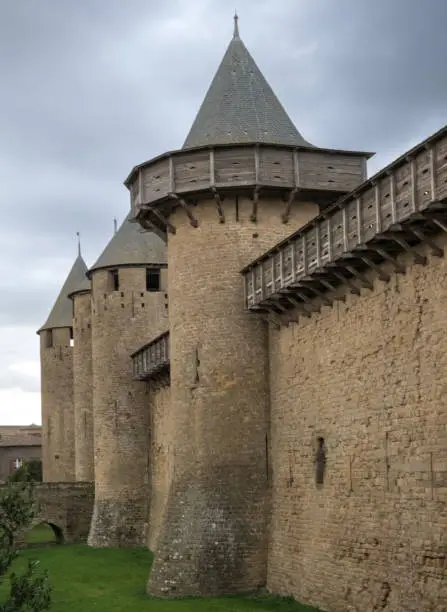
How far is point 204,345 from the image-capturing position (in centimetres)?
2102

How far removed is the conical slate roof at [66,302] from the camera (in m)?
44.8

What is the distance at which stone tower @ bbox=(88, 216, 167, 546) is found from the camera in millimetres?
31547

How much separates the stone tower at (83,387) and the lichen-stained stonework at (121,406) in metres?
4.06

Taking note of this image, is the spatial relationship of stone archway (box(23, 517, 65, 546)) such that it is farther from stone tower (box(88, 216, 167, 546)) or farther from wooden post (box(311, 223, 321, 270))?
wooden post (box(311, 223, 321, 270))

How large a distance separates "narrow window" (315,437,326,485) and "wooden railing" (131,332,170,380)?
8.82m

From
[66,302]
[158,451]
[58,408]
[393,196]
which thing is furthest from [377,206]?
[66,302]

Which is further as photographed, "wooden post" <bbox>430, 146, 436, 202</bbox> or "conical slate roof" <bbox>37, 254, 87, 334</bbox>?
"conical slate roof" <bbox>37, 254, 87, 334</bbox>

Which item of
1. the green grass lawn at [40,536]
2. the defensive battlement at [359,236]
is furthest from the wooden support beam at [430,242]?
the green grass lawn at [40,536]

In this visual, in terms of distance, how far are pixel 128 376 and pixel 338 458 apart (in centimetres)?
1603

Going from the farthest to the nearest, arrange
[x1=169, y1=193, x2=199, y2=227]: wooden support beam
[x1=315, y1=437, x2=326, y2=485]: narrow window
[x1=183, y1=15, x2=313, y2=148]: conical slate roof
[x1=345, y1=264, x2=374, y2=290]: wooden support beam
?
1. [x1=183, y1=15, x2=313, y2=148]: conical slate roof
2. [x1=169, y1=193, x2=199, y2=227]: wooden support beam
3. [x1=315, y1=437, x2=326, y2=485]: narrow window
4. [x1=345, y1=264, x2=374, y2=290]: wooden support beam

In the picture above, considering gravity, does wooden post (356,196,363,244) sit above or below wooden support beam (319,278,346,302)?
above

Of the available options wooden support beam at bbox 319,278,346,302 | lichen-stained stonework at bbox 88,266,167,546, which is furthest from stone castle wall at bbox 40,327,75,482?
wooden support beam at bbox 319,278,346,302

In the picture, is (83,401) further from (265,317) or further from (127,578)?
Answer: (265,317)

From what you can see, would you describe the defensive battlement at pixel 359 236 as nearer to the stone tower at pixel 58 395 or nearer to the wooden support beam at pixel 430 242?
the wooden support beam at pixel 430 242
